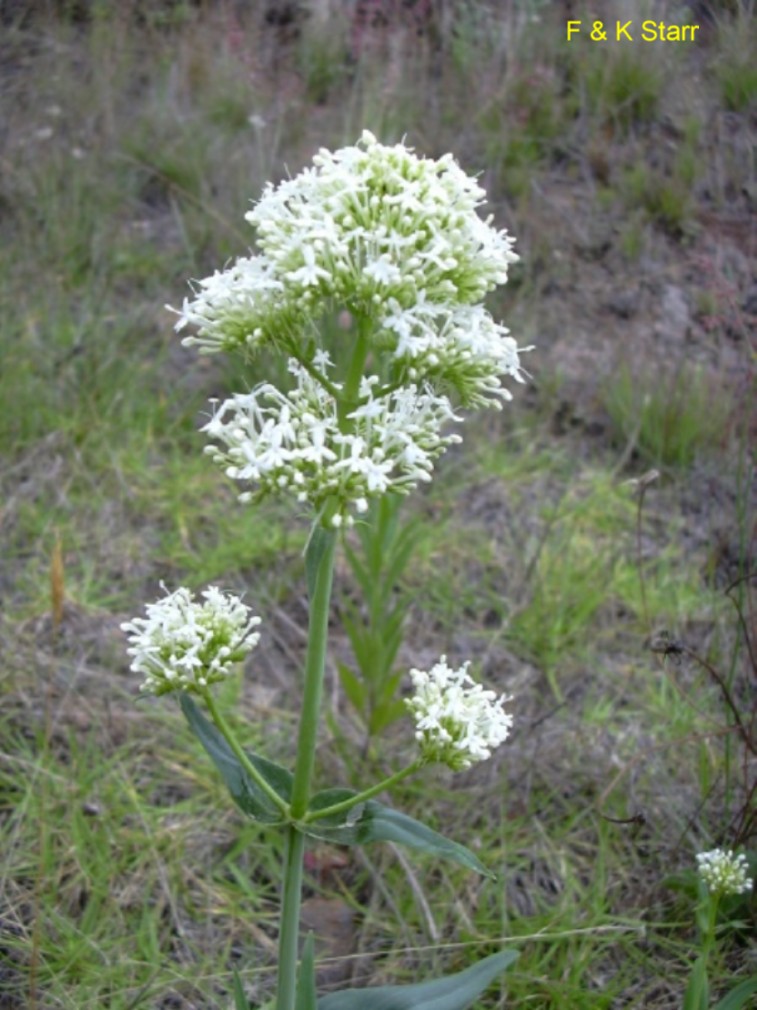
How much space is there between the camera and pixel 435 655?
3711 millimetres

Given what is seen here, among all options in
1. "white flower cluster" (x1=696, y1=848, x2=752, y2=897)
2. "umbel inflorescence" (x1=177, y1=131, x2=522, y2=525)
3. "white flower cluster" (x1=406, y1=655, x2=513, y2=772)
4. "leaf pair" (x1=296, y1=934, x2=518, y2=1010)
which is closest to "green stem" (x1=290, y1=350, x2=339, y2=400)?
"umbel inflorescence" (x1=177, y1=131, x2=522, y2=525)

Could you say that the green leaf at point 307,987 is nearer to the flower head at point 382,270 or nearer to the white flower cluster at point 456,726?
the white flower cluster at point 456,726

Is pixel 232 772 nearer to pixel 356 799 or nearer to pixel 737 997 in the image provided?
pixel 356 799

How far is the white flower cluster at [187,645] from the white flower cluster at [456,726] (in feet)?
1.10

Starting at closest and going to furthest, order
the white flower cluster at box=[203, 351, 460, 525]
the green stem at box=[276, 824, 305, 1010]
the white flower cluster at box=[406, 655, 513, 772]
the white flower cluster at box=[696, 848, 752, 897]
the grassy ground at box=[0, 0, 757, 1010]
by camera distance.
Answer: the white flower cluster at box=[203, 351, 460, 525]
the white flower cluster at box=[406, 655, 513, 772]
the green stem at box=[276, 824, 305, 1010]
the white flower cluster at box=[696, 848, 752, 897]
the grassy ground at box=[0, 0, 757, 1010]

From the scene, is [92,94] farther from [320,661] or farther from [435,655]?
[320,661]

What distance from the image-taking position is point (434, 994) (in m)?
1.99

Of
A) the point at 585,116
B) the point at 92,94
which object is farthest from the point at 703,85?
the point at 92,94

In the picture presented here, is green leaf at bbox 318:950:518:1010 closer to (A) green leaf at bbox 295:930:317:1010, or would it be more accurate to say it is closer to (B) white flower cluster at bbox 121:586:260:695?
(A) green leaf at bbox 295:930:317:1010

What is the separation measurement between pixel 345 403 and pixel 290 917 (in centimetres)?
96

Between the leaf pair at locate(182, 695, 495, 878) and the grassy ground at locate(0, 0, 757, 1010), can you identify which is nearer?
the leaf pair at locate(182, 695, 495, 878)

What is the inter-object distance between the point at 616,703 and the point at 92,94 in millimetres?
5111

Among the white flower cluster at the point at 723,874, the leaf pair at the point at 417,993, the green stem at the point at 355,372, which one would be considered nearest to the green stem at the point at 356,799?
the leaf pair at the point at 417,993

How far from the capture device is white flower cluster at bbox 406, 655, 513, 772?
6.08 feet
